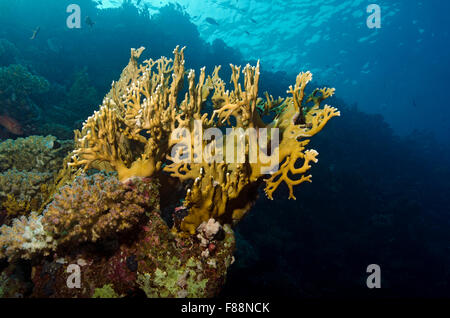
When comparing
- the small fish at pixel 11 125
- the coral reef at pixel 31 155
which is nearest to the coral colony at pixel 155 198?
the coral reef at pixel 31 155

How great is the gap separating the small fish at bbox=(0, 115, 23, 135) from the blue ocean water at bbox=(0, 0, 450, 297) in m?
0.04

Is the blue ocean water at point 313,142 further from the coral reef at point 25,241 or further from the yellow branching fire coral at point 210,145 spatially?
the coral reef at point 25,241

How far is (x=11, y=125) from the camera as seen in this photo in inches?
284

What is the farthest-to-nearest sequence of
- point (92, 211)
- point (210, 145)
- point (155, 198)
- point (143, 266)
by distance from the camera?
point (210, 145), point (155, 198), point (143, 266), point (92, 211)

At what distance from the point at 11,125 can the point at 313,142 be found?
16.5m

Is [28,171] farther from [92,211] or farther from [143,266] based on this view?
[143,266]

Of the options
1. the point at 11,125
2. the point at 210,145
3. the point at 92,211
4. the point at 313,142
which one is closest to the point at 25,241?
the point at 92,211

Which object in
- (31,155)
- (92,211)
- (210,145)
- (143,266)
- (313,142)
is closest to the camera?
(92,211)

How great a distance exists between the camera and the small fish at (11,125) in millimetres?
7121

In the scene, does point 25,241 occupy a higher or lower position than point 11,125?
lower

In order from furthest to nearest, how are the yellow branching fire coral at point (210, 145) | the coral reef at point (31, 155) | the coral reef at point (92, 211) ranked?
the coral reef at point (31, 155)
the yellow branching fire coral at point (210, 145)
the coral reef at point (92, 211)

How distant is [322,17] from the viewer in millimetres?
31734

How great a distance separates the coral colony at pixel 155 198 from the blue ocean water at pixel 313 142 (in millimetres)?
5210

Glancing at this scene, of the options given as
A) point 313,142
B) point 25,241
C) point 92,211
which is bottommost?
point 25,241
